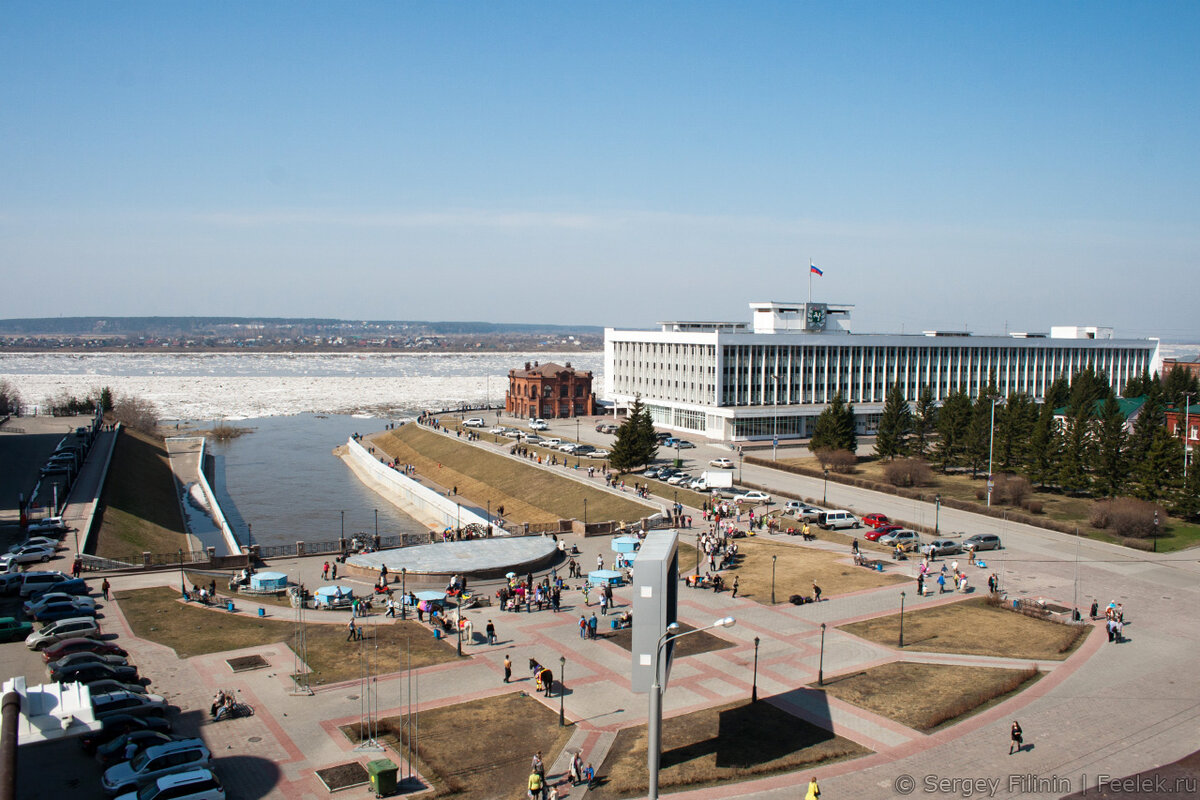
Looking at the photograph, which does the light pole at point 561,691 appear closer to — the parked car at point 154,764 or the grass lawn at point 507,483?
the parked car at point 154,764

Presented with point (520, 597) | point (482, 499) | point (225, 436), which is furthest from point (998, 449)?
point (225, 436)

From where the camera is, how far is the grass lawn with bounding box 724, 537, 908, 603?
39838 millimetres

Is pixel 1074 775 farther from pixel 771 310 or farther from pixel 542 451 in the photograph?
pixel 771 310

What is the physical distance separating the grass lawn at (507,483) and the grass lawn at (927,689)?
28.7m

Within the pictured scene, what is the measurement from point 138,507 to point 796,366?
2506 inches

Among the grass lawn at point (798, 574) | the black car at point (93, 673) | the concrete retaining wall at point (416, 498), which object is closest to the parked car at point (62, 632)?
the black car at point (93, 673)

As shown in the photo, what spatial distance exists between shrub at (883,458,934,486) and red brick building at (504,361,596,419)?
55306mm

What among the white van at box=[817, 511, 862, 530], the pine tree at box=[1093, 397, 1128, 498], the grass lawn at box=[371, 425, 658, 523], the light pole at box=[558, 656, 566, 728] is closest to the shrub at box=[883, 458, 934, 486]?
the pine tree at box=[1093, 397, 1128, 498]

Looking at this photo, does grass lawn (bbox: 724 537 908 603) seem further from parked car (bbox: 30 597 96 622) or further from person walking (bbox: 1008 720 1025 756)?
parked car (bbox: 30 597 96 622)

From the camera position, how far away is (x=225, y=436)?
118 m

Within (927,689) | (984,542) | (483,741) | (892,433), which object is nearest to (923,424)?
(892,433)

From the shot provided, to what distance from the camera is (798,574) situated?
42.4m

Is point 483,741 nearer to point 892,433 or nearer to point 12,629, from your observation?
point 12,629

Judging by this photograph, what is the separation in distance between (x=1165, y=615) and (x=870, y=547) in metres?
14.9
